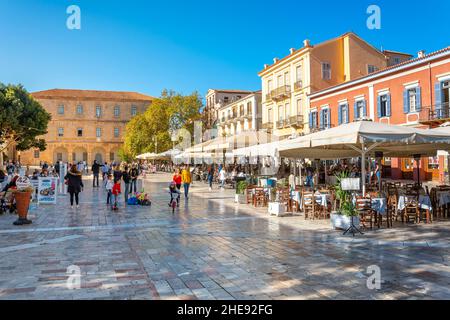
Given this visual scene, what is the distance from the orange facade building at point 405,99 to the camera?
21.3m

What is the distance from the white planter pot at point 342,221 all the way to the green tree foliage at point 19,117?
93.8 feet

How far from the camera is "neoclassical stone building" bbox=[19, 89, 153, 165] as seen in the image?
71062 mm

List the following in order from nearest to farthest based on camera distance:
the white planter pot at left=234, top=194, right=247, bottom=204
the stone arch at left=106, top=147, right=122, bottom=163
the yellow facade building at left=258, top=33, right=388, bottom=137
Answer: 1. the white planter pot at left=234, top=194, right=247, bottom=204
2. the yellow facade building at left=258, top=33, right=388, bottom=137
3. the stone arch at left=106, top=147, right=122, bottom=163

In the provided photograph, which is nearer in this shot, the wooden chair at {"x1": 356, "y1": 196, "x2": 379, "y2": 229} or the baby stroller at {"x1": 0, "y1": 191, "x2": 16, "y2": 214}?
the wooden chair at {"x1": 356, "y1": 196, "x2": 379, "y2": 229}

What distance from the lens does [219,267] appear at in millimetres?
5316

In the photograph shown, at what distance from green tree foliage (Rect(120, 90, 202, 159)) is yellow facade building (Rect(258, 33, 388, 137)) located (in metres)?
10.2

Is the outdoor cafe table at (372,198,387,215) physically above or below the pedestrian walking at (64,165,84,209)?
below

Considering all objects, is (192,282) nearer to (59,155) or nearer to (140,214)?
(140,214)

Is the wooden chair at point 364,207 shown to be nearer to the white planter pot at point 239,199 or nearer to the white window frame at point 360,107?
the white planter pot at point 239,199

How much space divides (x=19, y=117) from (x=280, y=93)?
74.7ft

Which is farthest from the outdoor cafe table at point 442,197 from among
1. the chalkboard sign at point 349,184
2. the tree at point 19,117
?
the tree at point 19,117

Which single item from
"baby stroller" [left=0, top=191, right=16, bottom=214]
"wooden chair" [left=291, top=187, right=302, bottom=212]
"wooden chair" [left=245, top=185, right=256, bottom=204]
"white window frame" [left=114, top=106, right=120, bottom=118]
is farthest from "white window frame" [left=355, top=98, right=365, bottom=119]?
"white window frame" [left=114, top=106, right=120, bottom=118]

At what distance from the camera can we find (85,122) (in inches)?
2862

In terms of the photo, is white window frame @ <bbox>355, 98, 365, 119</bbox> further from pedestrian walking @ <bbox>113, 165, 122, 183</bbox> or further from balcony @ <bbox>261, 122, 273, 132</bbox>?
pedestrian walking @ <bbox>113, 165, 122, 183</bbox>
